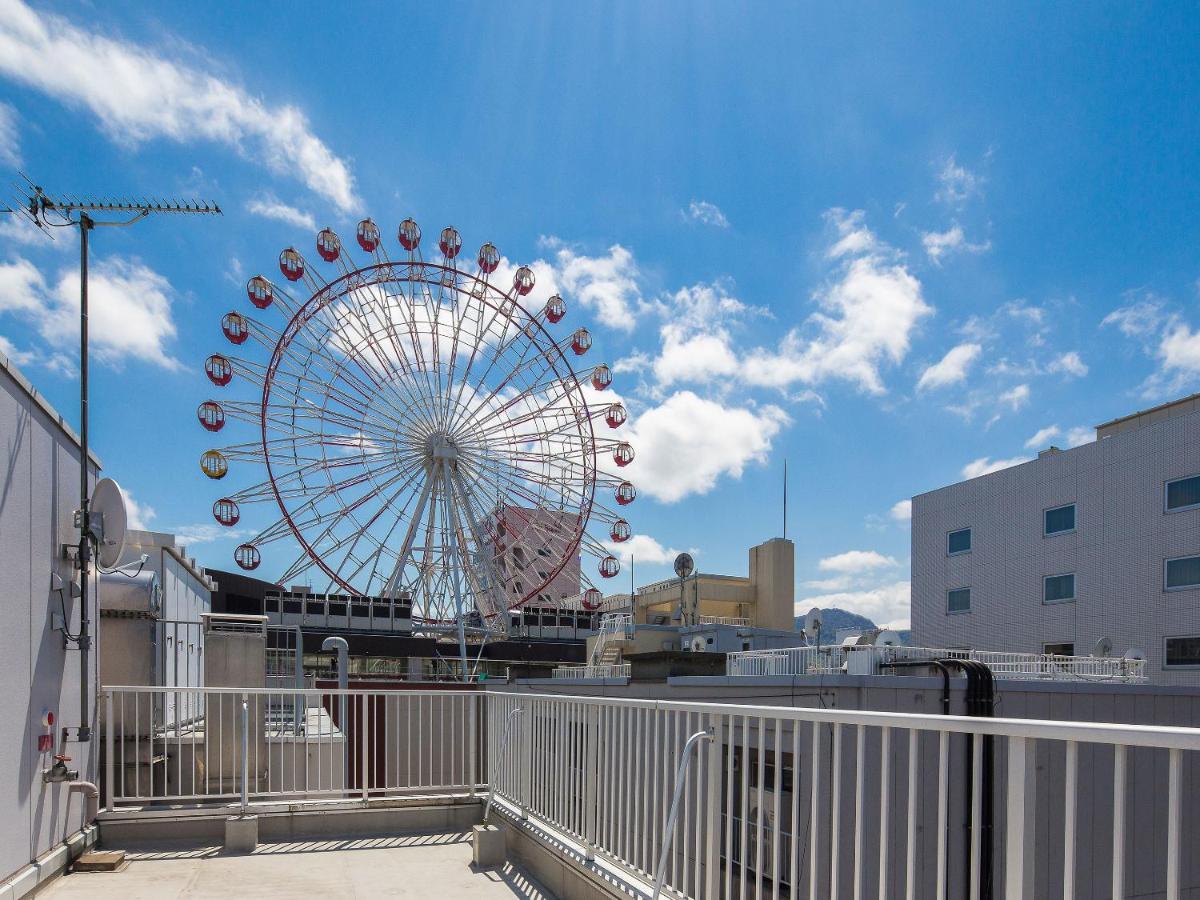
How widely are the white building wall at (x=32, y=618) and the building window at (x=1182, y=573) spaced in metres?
26.4

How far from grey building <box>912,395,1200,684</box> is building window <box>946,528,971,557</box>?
0.07 meters

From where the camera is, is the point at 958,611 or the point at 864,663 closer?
the point at 864,663

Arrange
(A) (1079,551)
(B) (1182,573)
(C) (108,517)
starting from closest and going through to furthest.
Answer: (C) (108,517) < (B) (1182,573) < (A) (1079,551)

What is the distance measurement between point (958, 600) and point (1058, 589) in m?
4.49

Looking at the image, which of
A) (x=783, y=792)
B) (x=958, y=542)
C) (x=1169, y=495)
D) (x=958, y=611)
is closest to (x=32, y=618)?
(x=783, y=792)

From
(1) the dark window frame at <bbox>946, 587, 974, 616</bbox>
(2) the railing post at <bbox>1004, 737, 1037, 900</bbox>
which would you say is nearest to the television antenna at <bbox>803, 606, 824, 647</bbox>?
(1) the dark window frame at <bbox>946, 587, 974, 616</bbox>

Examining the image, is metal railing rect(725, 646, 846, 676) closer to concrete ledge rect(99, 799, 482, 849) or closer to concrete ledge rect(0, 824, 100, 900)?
concrete ledge rect(99, 799, 482, 849)

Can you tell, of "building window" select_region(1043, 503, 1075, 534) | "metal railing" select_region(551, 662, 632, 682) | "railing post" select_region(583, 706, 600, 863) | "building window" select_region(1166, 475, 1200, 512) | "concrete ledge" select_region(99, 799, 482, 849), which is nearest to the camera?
"railing post" select_region(583, 706, 600, 863)

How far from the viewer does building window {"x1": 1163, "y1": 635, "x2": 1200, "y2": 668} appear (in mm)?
23438

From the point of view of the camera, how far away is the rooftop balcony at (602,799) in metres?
2.26

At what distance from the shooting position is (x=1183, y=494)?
24516mm

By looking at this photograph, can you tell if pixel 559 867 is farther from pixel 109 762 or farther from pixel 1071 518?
pixel 1071 518

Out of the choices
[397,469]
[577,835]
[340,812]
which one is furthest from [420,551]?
[577,835]

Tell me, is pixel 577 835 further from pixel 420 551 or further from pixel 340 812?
pixel 420 551
